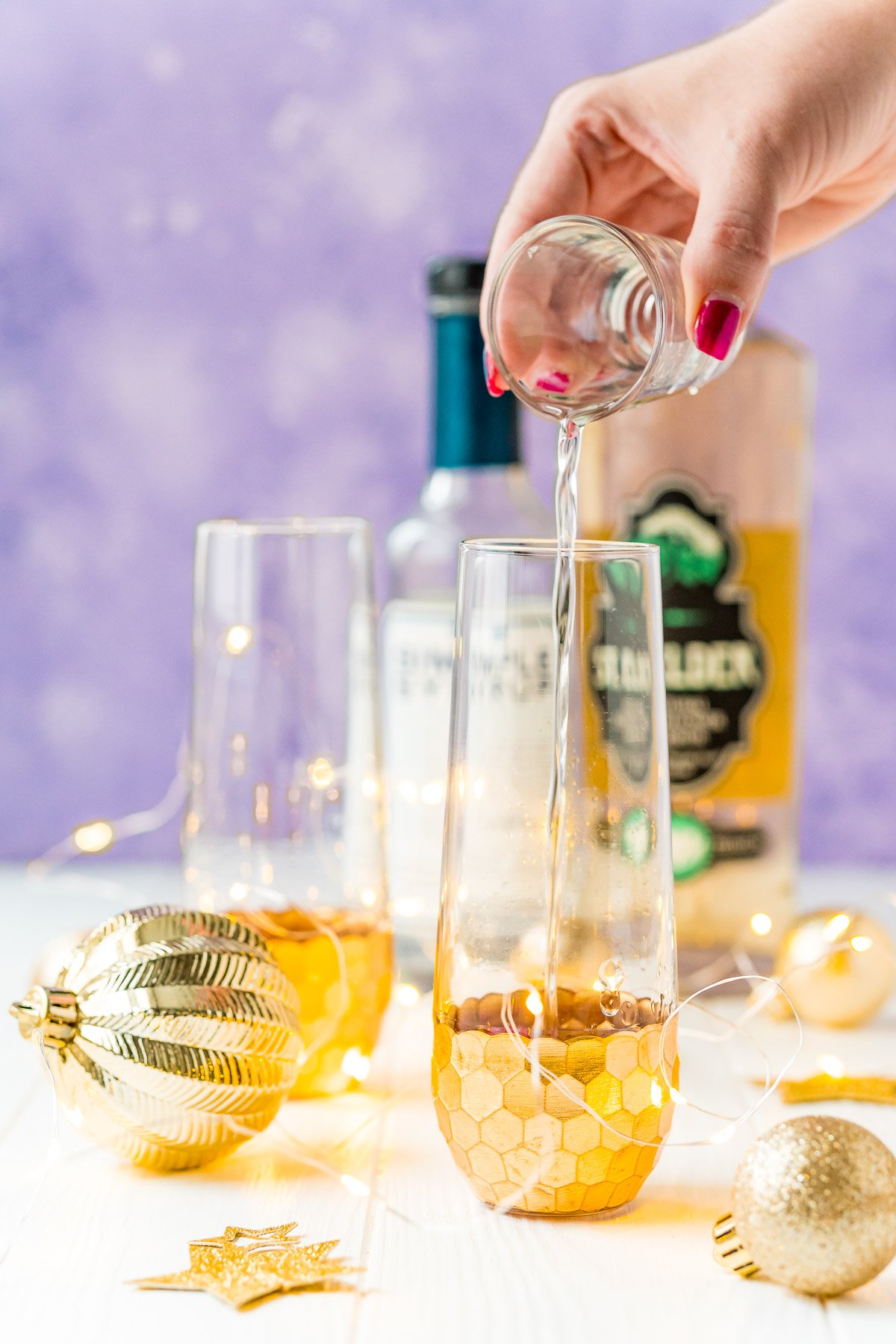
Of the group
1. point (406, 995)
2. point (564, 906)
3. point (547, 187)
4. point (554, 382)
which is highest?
point (547, 187)

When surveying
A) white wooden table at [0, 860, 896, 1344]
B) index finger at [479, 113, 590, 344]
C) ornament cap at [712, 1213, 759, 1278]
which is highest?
index finger at [479, 113, 590, 344]

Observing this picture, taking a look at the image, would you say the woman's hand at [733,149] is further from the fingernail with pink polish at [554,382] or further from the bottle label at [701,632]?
the bottle label at [701,632]

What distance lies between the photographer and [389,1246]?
1.82 feet

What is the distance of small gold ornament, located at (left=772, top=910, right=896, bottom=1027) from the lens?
2.65 feet

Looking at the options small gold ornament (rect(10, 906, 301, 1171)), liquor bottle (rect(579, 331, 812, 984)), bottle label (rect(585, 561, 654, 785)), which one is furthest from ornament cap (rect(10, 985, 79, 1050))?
liquor bottle (rect(579, 331, 812, 984))

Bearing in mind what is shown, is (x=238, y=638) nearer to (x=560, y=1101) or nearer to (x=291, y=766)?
(x=291, y=766)

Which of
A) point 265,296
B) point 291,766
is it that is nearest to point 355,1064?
point 291,766

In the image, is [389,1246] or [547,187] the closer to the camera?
[389,1246]

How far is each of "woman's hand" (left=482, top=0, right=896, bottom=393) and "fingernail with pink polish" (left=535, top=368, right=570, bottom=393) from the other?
26 mm

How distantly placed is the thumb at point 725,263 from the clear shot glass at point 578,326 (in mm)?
20

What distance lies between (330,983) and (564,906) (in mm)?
182

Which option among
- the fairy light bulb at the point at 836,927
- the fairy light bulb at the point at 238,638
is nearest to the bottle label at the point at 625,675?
the fairy light bulb at the point at 238,638

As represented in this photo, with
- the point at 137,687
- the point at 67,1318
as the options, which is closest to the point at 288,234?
the point at 137,687

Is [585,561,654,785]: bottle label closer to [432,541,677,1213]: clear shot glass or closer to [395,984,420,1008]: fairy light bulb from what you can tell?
[432,541,677,1213]: clear shot glass
